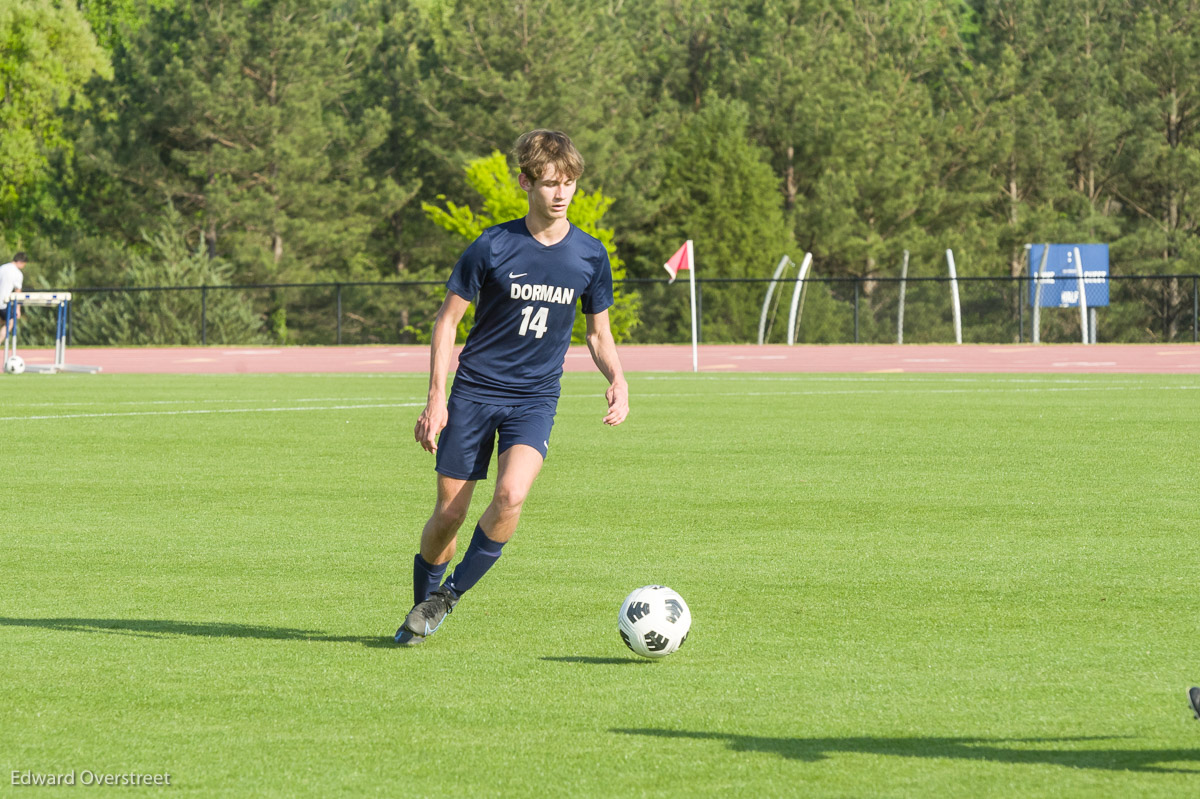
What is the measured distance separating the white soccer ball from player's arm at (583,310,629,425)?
0.91 metres

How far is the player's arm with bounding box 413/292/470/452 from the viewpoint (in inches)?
250

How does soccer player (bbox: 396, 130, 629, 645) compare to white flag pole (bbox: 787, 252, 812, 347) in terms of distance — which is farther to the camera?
white flag pole (bbox: 787, 252, 812, 347)

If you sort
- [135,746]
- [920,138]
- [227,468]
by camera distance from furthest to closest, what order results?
[920,138], [227,468], [135,746]

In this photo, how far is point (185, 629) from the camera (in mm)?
6785

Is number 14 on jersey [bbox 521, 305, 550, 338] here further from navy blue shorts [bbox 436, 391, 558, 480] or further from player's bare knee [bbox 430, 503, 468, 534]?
player's bare knee [bbox 430, 503, 468, 534]

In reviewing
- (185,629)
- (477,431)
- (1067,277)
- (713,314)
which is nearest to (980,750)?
(477,431)

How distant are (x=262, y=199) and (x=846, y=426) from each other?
4799 cm

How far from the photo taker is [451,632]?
6.77 m

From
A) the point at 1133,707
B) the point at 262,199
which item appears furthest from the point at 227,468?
the point at 262,199

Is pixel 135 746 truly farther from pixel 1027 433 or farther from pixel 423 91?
pixel 423 91

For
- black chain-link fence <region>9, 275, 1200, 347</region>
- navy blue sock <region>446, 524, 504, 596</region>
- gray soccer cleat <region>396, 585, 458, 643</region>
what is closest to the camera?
gray soccer cleat <region>396, 585, 458, 643</region>

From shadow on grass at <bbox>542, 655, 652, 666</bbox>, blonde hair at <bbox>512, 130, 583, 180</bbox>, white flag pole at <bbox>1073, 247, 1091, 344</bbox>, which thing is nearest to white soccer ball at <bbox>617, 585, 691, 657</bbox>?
shadow on grass at <bbox>542, 655, 652, 666</bbox>

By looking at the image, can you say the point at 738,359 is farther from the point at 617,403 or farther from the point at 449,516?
the point at 449,516

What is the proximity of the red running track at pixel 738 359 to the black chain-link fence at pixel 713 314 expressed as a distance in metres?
4.27
